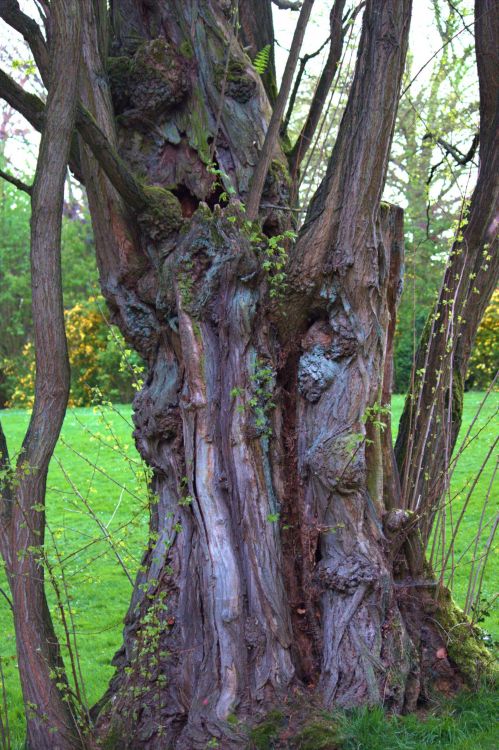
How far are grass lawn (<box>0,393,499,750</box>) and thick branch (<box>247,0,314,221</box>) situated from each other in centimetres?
149

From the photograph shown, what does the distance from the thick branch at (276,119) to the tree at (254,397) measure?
2 centimetres

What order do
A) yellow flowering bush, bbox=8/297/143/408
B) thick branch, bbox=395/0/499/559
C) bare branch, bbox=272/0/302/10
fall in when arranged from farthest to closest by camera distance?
yellow flowering bush, bbox=8/297/143/408 → bare branch, bbox=272/0/302/10 → thick branch, bbox=395/0/499/559

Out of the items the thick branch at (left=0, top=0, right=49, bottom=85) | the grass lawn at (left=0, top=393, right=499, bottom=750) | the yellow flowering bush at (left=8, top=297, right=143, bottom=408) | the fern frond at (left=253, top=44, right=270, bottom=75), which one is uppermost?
the fern frond at (left=253, top=44, right=270, bottom=75)

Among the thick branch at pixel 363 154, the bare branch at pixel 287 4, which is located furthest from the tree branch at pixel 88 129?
the bare branch at pixel 287 4

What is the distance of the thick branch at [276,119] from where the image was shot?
4.49 metres

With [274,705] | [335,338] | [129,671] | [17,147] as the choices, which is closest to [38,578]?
[129,671]

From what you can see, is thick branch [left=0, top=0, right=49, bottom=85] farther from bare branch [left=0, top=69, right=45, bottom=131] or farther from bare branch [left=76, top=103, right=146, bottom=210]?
bare branch [left=76, top=103, right=146, bottom=210]

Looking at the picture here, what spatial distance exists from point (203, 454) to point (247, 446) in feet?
0.79

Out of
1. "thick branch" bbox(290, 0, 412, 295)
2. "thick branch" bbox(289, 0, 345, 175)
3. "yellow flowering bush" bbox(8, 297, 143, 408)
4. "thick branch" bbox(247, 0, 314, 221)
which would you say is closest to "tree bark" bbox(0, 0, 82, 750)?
"thick branch" bbox(247, 0, 314, 221)

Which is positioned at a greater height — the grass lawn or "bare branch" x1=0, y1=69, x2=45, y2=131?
"bare branch" x1=0, y1=69, x2=45, y2=131

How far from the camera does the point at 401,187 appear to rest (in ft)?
72.8

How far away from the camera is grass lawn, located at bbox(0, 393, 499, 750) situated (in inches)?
178

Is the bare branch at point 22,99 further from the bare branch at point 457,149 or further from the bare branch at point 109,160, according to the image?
the bare branch at point 457,149

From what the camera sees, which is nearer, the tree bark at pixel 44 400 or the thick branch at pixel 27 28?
the tree bark at pixel 44 400
